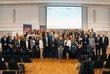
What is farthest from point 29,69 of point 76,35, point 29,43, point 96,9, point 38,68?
point 96,9

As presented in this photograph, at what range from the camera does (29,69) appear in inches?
480

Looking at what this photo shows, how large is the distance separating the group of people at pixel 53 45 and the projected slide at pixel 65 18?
17.6ft

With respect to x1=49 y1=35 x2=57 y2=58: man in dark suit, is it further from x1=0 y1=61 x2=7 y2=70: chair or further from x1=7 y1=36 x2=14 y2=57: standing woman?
x1=0 y1=61 x2=7 y2=70: chair

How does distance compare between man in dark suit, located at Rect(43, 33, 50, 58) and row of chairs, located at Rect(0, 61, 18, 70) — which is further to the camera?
man in dark suit, located at Rect(43, 33, 50, 58)

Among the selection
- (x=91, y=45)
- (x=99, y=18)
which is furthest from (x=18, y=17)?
(x=91, y=45)

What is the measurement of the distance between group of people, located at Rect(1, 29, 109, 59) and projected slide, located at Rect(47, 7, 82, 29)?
5.35 metres

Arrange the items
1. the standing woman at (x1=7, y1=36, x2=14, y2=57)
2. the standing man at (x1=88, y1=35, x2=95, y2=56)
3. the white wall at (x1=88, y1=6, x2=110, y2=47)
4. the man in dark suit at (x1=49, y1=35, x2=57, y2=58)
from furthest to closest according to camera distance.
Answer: the white wall at (x1=88, y1=6, x2=110, y2=47), the man in dark suit at (x1=49, y1=35, x2=57, y2=58), the standing man at (x1=88, y1=35, x2=95, y2=56), the standing woman at (x1=7, y1=36, x2=14, y2=57)

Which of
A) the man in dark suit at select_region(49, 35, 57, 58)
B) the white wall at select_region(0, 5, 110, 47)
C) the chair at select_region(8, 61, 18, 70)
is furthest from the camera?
the white wall at select_region(0, 5, 110, 47)

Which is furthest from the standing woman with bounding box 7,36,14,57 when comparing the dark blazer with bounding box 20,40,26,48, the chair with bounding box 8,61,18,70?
the chair with bounding box 8,61,18,70

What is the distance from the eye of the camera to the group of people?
15.4 metres

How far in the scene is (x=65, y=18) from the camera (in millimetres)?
21500

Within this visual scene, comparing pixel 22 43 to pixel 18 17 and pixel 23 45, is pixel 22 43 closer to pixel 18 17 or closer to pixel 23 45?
pixel 23 45

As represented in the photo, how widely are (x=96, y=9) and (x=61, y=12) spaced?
3.66m

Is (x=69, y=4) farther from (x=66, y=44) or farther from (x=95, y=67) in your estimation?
(x=95, y=67)
